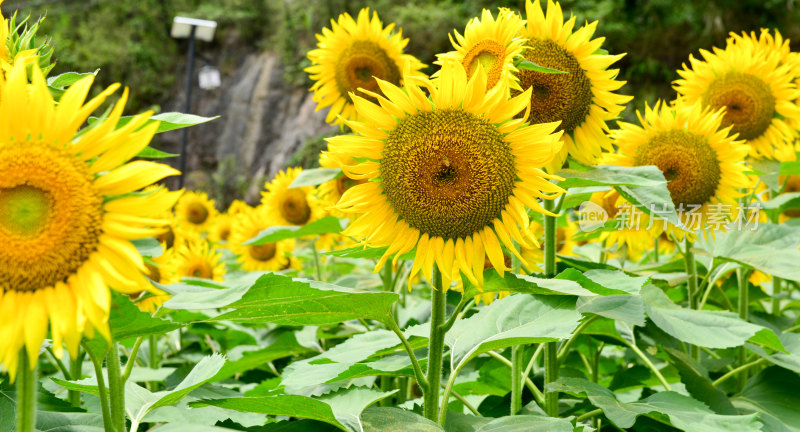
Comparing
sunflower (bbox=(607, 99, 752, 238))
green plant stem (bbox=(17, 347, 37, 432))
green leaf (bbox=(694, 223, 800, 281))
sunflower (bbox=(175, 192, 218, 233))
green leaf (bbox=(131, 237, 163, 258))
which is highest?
sunflower (bbox=(607, 99, 752, 238))

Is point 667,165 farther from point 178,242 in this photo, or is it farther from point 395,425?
point 178,242

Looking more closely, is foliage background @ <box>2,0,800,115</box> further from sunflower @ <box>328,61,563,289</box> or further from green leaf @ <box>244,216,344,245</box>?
sunflower @ <box>328,61,563,289</box>

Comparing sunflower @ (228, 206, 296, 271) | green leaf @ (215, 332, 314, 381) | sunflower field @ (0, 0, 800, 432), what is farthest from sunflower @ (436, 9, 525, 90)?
sunflower @ (228, 206, 296, 271)

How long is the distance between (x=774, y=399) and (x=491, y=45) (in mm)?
993

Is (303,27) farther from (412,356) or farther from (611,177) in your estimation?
(412,356)

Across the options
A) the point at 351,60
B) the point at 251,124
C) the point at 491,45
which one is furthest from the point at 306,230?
the point at 251,124

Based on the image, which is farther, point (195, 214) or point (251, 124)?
point (251, 124)

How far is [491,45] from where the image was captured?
1386 millimetres

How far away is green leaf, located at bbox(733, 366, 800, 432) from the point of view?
5.00 ft

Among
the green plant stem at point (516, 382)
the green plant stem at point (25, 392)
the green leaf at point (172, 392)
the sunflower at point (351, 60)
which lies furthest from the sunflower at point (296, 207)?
the green plant stem at point (25, 392)

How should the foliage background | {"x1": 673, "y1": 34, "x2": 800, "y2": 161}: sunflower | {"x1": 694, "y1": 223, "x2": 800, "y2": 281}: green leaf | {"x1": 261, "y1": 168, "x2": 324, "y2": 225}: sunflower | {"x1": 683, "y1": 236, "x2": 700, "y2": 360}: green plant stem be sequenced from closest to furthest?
{"x1": 694, "y1": 223, "x2": 800, "y2": 281}: green leaf < {"x1": 683, "y1": 236, "x2": 700, "y2": 360}: green plant stem < {"x1": 673, "y1": 34, "x2": 800, "y2": 161}: sunflower < {"x1": 261, "y1": 168, "x2": 324, "y2": 225}: sunflower < the foliage background

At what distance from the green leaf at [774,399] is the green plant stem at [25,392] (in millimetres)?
1361

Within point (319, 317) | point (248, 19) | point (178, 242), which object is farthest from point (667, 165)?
point (248, 19)

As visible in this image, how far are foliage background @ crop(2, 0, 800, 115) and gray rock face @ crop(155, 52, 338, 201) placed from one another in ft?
1.40
